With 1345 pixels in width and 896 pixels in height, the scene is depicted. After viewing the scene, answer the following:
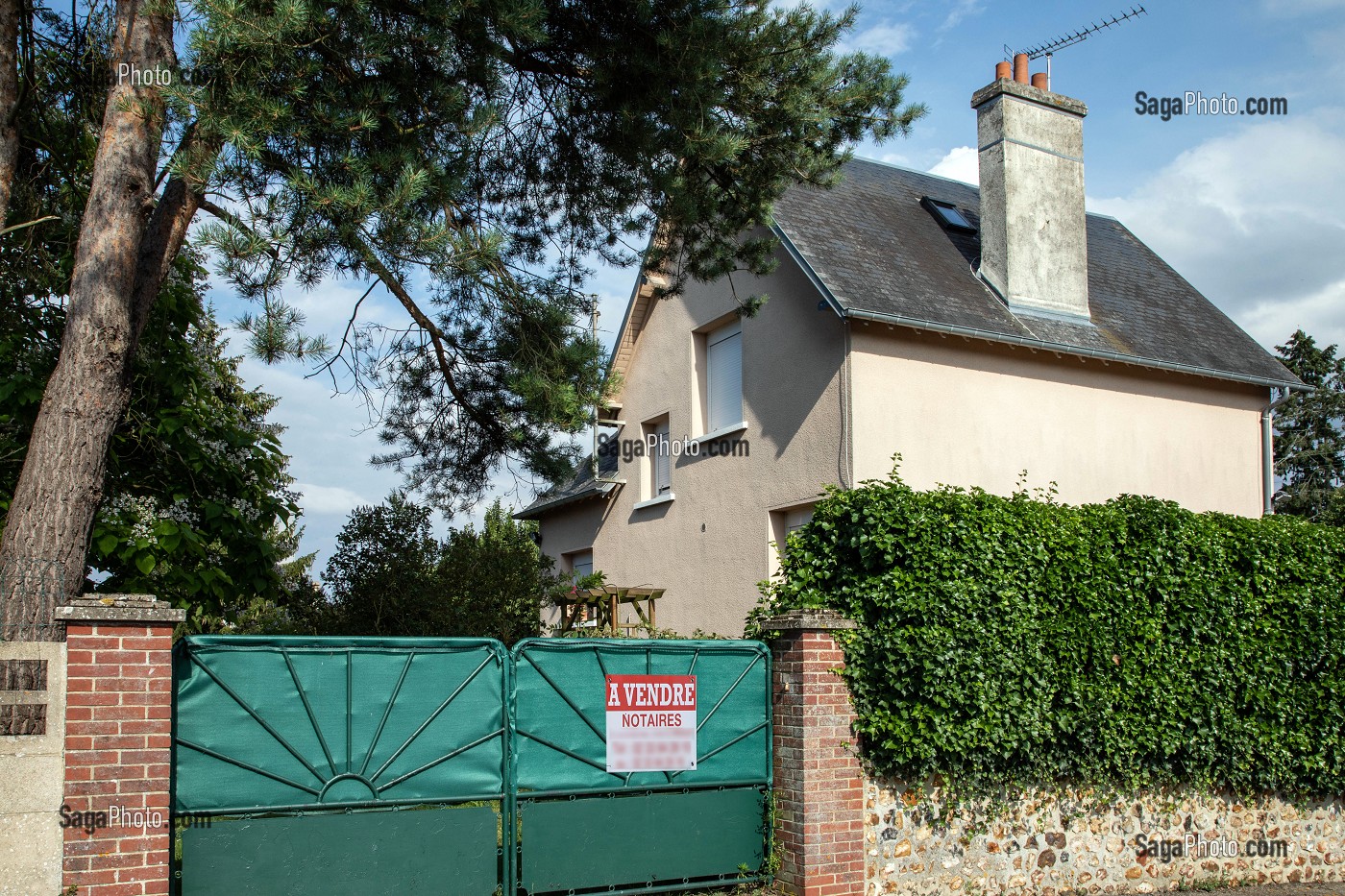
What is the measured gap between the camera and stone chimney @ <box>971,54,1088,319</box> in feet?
47.9

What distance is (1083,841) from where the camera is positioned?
926cm

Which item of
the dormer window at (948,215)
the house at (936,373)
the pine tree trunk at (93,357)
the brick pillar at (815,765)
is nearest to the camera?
the pine tree trunk at (93,357)

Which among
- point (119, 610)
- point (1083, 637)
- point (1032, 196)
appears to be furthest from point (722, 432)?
point (119, 610)

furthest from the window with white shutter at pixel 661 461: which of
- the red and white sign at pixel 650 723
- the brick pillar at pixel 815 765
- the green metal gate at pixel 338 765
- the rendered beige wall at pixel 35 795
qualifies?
the rendered beige wall at pixel 35 795

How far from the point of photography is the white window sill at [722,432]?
14.8 m

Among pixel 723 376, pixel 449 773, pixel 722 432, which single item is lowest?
pixel 449 773

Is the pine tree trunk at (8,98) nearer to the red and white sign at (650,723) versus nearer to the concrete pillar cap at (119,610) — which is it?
the concrete pillar cap at (119,610)

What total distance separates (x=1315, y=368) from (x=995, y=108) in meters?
25.8

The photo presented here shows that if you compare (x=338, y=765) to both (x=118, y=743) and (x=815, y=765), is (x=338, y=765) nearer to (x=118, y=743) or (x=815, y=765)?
(x=118, y=743)

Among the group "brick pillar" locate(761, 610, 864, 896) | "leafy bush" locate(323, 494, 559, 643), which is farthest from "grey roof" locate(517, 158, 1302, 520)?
"brick pillar" locate(761, 610, 864, 896)

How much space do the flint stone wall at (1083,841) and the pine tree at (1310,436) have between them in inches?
984

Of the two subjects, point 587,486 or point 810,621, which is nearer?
point 810,621

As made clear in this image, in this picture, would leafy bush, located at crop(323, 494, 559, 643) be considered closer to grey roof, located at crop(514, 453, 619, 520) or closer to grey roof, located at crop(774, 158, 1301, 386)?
grey roof, located at crop(514, 453, 619, 520)

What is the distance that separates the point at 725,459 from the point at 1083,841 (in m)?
7.32
